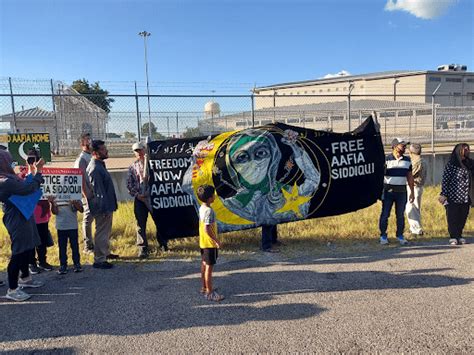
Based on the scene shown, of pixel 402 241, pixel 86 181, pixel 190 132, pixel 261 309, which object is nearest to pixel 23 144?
pixel 86 181

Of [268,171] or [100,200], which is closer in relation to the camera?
[100,200]

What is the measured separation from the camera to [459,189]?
653 cm

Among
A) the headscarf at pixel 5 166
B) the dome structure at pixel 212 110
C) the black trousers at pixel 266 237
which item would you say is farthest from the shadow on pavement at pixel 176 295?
the dome structure at pixel 212 110

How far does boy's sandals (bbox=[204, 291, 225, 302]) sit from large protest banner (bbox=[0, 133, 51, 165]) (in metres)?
5.75

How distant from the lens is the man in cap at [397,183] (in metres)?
6.48

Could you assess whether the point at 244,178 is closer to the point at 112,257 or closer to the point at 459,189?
Result: the point at 112,257

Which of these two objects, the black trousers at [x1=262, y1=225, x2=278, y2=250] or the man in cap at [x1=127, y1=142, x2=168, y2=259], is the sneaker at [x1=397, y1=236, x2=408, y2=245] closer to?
the black trousers at [x1=262, y1=225, x2=278, y2=250]

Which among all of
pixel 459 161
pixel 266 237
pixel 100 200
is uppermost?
pixel 459 161

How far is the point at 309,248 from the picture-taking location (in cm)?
647

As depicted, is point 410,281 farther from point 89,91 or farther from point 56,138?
point 89,91

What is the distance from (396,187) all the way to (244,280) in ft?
10.5

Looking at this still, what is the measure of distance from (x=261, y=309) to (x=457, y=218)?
4295 millimetres

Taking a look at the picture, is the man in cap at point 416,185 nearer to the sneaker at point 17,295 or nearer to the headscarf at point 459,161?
the headscarf at point 459,161

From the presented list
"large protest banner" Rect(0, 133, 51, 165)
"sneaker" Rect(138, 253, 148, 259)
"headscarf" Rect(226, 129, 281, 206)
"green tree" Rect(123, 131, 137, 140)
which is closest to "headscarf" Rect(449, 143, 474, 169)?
"headscarf" Rect(226, 129, 281, 206)
